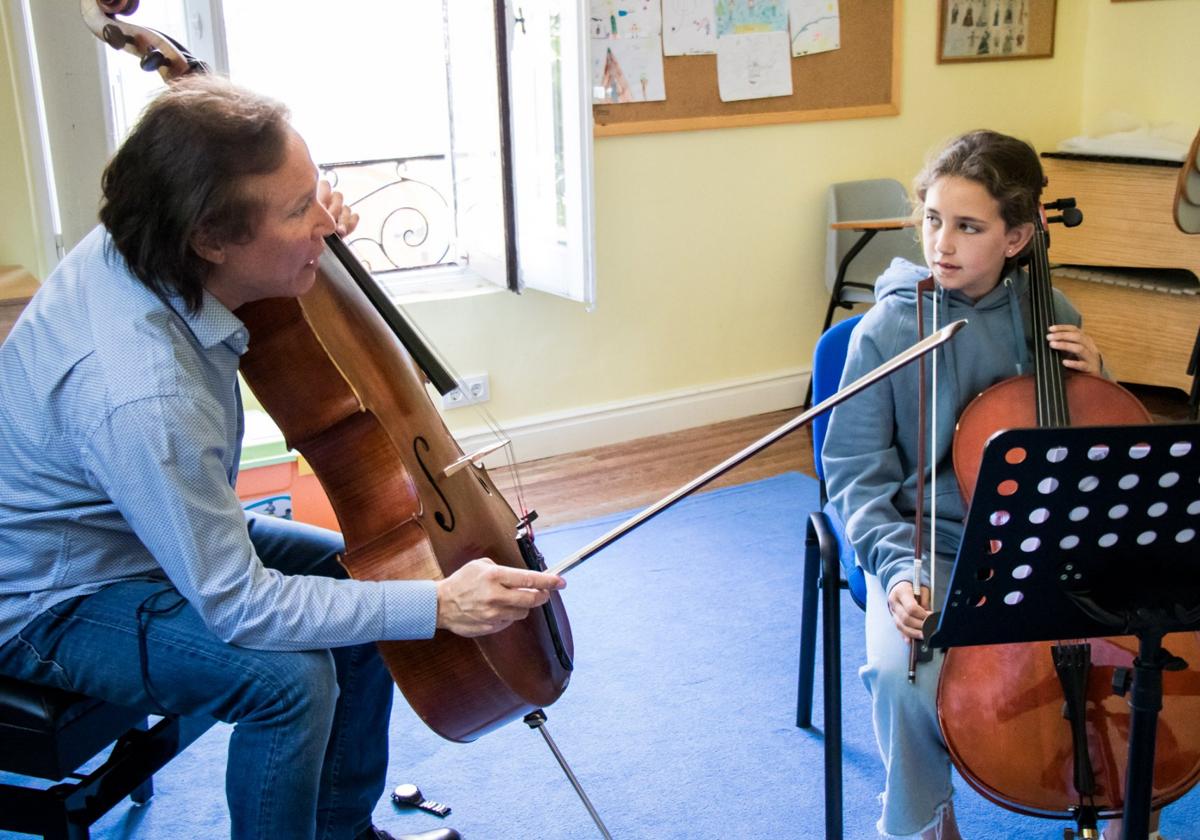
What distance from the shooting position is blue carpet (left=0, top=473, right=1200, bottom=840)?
1.84 meters

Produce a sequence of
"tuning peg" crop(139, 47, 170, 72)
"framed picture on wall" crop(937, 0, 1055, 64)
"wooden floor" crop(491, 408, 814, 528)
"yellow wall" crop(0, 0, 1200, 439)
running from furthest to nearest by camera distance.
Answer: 1. "framed picture on wall" crop(937, 0, 1055, 64)
2. "yellow wall" crop(0, 0, 1200, 439)
3. "wooden floor" crop(491, 408, 814, 528)
4. "tuning peg" crop(139, 47, 170, 72)

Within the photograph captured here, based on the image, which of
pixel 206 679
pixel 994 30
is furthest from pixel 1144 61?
pixel 206 679

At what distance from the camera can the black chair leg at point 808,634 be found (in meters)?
1.95

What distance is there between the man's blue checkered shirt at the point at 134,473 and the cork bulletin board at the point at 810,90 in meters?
2.22

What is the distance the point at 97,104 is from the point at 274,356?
1.43 meters

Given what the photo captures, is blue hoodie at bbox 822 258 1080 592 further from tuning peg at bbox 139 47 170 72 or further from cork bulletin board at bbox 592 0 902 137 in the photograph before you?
cork bulletin board at bbox 592 0 902 137

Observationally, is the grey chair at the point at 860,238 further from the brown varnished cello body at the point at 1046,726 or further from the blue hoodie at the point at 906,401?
the brown varnished cello body at the point at 1046,726

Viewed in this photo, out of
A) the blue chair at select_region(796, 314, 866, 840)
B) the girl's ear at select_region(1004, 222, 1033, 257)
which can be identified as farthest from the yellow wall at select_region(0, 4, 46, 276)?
the girl's ear at select_region(1004, 222, 1033, 257)

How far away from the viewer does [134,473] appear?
47.8 inches

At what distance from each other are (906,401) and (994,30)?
2.88 metres

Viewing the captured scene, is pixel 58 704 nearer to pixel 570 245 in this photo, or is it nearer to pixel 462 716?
pixel 462 716

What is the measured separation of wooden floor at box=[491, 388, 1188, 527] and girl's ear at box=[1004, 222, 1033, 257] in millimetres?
1536

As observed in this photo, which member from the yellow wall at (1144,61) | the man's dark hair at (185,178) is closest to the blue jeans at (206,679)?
the man's dark hair at (185,178)

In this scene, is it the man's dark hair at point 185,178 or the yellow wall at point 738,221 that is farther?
the yellow wall at point 738,221
